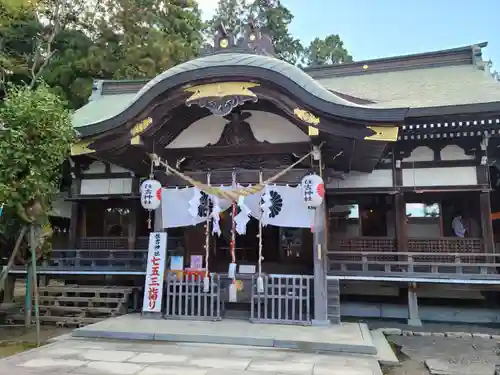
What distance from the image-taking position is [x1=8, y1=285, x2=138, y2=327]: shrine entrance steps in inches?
360

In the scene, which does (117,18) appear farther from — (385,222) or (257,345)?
(257,345)

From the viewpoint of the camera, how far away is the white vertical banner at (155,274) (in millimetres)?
8344

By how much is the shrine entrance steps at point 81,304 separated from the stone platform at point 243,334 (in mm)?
Result: 1424

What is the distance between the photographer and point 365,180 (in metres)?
9.41

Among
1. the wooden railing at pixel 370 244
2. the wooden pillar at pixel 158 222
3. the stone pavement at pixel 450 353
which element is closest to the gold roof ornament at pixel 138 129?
the wooden pillar at pixel 158 222

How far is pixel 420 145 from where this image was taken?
364 inches

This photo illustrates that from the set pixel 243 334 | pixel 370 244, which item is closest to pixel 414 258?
pixel 370 244

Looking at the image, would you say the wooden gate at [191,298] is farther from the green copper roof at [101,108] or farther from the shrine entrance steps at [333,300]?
the green copper roof at [101,108]

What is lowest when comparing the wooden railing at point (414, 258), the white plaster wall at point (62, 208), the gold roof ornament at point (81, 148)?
the wooden railing at point (414, 258)

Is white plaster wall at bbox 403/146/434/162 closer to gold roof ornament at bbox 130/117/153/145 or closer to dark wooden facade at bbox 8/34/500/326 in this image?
dark wooden facade at bbox 8/34/500/326

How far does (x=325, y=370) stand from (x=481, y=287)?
4.89 metres

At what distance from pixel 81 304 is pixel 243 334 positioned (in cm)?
493

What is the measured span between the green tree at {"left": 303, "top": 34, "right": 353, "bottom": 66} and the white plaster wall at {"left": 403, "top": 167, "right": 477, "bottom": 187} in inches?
1118

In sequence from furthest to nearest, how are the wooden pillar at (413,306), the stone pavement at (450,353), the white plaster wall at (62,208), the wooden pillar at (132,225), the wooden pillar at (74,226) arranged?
the white plaster wall at (62,208) < the wooden pillar at (74,226) < the wooden pillar at (132,225) < the wooden pillar at (413,306) < the stone pavement at (450,353)
